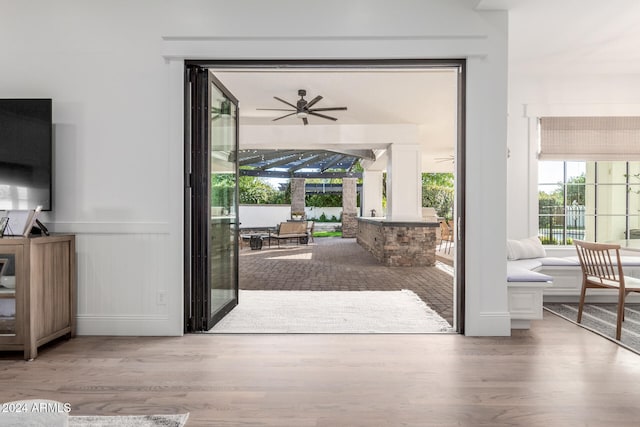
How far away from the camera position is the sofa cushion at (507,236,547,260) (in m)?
4.63

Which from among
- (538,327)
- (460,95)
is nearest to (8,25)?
(460,95)

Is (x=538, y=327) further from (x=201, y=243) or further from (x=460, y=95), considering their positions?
(x=201, y=243)

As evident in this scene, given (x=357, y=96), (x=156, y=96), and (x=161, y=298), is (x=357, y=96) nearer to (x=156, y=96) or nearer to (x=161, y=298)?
(x=156, y=96)

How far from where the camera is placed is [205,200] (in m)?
3.41

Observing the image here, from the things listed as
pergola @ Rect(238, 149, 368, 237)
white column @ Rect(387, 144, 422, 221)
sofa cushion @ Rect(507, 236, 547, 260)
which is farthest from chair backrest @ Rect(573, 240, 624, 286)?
pergola @ Rect(238, 149, 368, 237)

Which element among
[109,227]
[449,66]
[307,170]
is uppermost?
[307,170]

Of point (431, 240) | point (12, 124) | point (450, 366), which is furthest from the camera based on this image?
point (431, 240)

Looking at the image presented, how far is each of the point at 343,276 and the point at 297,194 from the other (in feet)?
35.6

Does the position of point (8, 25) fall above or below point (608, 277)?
above

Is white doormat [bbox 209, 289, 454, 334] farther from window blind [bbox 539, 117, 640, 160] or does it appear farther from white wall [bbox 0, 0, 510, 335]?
window blind [bbox 539, 117, 640, 160]

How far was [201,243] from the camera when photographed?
3.41m

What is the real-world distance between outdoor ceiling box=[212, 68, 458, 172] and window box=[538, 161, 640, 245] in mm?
1870

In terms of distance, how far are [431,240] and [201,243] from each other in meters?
5.33

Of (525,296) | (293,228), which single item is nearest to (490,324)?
(525,296)
